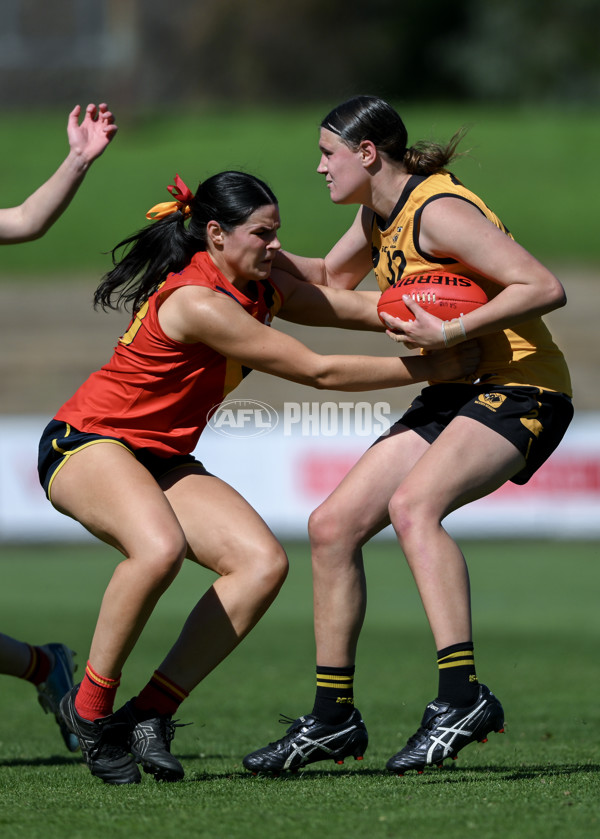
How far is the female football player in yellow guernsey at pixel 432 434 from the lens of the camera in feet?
14.5

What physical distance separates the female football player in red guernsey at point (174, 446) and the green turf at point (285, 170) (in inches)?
966

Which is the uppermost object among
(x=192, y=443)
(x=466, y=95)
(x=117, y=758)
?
(x=466, y=95)

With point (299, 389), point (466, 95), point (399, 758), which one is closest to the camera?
point (399, 758)

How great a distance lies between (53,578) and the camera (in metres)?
12.7

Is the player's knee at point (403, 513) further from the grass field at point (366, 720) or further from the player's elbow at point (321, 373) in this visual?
the grass field at point (366, 720)

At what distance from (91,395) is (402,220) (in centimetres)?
135

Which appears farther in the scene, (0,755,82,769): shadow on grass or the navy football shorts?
(0,755,82,769): shadow on grass

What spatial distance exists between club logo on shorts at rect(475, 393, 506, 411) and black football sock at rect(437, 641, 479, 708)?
33.8 inches

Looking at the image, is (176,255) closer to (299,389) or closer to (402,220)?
(402,220)

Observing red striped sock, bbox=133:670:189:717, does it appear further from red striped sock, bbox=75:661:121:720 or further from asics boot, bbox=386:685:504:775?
asics boot, bbox=386:685:504:775

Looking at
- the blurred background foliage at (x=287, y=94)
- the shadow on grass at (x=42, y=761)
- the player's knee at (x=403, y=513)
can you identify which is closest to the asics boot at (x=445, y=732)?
the player's knee at (x=403, y=513)

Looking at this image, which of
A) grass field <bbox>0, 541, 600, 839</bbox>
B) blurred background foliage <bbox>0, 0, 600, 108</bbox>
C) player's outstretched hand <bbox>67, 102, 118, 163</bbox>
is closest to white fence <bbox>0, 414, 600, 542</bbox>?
grass field <bbox>0, 541, 600, 839</bbox>

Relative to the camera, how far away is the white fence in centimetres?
1453

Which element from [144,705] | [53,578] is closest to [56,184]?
[144,705]
